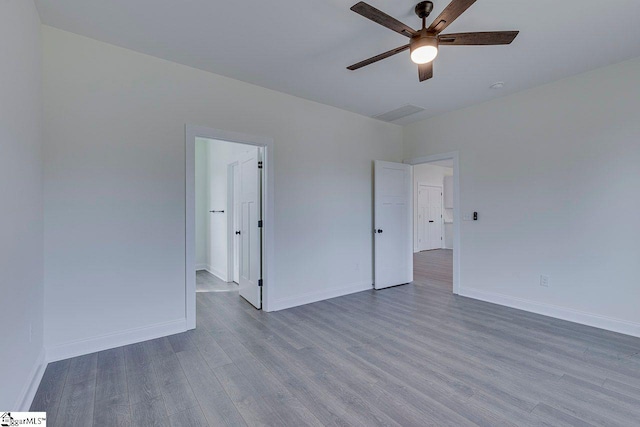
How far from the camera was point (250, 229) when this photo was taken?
399 centimetres

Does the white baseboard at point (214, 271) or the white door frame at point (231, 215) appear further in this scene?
the white baseboard at point (214, 271)

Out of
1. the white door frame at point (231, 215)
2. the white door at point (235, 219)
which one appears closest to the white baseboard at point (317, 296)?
the white door at point (235, 219)

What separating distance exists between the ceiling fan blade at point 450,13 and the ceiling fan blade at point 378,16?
155mm

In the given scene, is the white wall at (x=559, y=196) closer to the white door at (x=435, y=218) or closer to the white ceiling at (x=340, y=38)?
the white ceiling at (x=340, y=38)

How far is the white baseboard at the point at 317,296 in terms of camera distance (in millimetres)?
3746

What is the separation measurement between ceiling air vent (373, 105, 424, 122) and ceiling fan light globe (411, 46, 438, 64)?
A: 2.19m

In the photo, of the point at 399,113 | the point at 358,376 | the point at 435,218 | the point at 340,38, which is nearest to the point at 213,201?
the point at 399,113

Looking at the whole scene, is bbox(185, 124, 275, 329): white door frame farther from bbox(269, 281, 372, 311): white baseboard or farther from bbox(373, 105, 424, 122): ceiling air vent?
bbox(373, 105, 424, 122): ceiling air vent

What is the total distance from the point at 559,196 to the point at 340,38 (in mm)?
3053

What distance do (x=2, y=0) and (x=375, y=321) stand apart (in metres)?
3.75

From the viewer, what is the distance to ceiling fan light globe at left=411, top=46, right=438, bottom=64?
2.07 meters

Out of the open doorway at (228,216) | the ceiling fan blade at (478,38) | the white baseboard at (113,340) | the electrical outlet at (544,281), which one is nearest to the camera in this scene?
the ceiling fan blade at (478,38)

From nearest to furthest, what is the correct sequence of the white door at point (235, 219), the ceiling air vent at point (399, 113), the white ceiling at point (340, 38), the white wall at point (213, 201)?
the white ceiling at point (340, 38) → the ceiling air vent at point (399, 113) → the white door at point (235, 219) → the white wall at point (213, 201)

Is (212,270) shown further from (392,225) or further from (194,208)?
(392,225)
